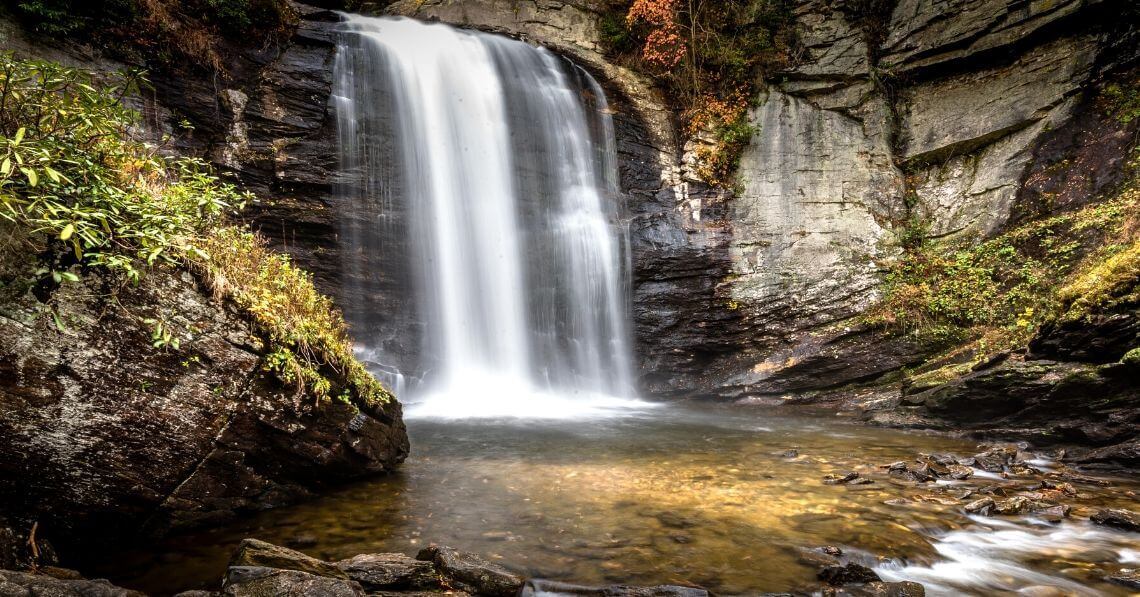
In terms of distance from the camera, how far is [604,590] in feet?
9.95

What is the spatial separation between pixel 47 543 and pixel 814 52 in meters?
17.0

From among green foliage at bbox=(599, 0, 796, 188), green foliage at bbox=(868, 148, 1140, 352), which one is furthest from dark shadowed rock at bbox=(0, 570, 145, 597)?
green foliage at bbox=(599, 0, 796, 188)

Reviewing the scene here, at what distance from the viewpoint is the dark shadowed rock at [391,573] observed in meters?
2.91

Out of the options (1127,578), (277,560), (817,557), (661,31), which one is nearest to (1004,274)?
(1127,578)

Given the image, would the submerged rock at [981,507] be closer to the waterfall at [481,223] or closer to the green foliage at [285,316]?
the green foliage at [285,316]

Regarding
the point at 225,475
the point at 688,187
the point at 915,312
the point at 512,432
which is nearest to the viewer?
the point at 225,475

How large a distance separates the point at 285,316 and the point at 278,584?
2429 millimetres

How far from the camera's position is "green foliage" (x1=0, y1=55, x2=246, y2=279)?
293cm

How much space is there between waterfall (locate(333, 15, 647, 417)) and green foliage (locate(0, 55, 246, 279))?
23.1 ft

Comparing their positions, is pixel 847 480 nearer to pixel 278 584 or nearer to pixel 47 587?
pixel 278 584

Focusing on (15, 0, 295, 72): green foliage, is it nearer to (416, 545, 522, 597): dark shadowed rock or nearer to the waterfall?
the waterfall

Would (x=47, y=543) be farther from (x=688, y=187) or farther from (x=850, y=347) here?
(x=688, y=187)

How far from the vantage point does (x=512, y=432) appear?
796cm

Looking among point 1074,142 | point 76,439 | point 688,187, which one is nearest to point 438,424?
point 76,439
